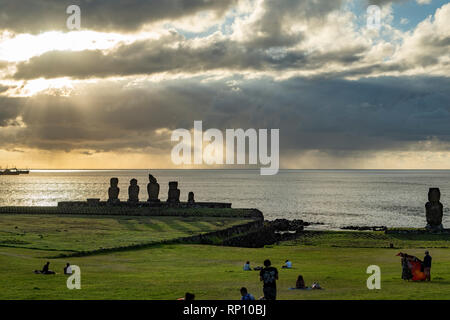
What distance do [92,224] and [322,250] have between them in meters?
36.2

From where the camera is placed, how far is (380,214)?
13588cm

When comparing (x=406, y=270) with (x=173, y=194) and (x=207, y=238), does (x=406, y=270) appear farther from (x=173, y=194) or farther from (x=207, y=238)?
(x=173, y=194)

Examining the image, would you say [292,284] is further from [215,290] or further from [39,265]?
[39,265]

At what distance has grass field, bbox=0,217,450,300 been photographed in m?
25.7

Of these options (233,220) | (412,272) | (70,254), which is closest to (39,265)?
(70,254)

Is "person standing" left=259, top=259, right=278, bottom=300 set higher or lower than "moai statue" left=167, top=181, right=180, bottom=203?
lower

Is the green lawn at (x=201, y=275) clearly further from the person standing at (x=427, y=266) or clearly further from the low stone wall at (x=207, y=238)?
the low stone wall at (x=207, y=238)

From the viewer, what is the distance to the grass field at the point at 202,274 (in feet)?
84.4

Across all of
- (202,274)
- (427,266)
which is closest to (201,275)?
(202,274)

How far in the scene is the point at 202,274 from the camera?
112ft

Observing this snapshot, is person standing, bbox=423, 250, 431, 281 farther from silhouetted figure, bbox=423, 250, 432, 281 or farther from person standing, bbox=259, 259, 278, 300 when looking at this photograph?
person standing, bbox=259, 259, 278, 300

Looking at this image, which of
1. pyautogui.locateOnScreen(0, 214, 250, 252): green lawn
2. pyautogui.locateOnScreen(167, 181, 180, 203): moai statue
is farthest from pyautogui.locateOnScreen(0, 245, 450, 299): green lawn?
pyautogui.locateOnScreen(167, 181, 180, 203): moai statue

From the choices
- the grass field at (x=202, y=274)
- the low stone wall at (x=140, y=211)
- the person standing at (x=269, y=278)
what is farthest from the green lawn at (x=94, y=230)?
the person standing at (x=269, y=278)

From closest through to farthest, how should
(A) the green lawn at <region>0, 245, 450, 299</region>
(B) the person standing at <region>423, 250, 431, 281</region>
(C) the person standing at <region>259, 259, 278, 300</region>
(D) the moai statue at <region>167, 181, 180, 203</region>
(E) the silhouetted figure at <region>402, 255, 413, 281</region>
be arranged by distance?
1. (C) the person standing at <region>259, 259, 278, 300</region>
2. (A) the green lawn at <region>0, 245, 450, 299</region>
3. (B) the person standing at <region>423, 250, 431, 281</region>
4. (E) the silhouetted figure at <region>402, 255, 413, 281</region>
5. (D) the moai statue at <region>167, 181, 180, 203</region>
